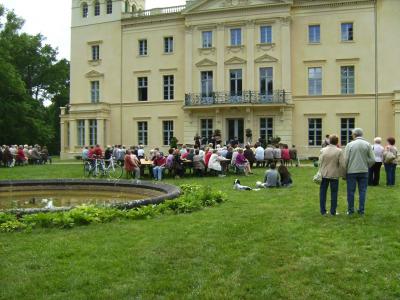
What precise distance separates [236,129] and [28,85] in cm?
3549

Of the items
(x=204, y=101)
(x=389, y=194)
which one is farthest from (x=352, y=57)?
(x=389, y=194)

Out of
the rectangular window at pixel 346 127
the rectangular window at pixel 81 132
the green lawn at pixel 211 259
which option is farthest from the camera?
the rectangular window at pixel 81 132

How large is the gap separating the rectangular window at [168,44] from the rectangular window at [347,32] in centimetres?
1361

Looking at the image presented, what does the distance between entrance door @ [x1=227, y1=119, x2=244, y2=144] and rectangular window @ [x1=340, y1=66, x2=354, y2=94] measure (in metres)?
7.97

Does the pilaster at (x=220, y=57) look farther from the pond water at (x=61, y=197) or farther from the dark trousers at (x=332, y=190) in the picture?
the dark trousers at (x=332, y=190)

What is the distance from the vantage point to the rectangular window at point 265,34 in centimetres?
3756

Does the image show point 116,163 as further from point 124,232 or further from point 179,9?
point 124,232

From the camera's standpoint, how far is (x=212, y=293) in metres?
5.71

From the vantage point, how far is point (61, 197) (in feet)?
51.7

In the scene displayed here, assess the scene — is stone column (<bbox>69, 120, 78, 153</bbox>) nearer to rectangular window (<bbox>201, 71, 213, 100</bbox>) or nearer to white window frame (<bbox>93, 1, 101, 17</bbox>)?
white window frame (<bbox>93, 1, 101, 17</bbox>)

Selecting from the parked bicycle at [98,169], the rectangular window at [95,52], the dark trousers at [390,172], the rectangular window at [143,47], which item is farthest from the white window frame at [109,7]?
the dark trousers at [390,172]

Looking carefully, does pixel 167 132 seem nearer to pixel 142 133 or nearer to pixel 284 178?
pixel 142 133

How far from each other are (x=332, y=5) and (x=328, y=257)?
32.6m

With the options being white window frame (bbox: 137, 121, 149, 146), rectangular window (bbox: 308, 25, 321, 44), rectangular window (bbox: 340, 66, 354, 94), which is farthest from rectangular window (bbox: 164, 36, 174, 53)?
rectangular window (bbox: 340, 66, 354, 94)
